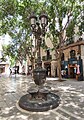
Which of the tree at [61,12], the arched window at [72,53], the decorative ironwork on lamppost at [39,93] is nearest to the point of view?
the decorative ironwork on lamppost at [39,93]

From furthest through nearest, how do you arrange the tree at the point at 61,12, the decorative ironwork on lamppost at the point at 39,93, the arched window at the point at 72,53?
1. the arched window at the point at 72,53
2. the tree at the point at 61,12
3. the decorative ironwork on lamppost at the point at 39,93

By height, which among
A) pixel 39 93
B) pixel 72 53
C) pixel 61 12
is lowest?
pixel 39 93

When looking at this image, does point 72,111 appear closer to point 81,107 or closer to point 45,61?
point 81,107

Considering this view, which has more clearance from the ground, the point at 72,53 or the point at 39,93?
the point at 72,53

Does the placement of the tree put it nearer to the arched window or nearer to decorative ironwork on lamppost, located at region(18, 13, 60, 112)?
the arched window

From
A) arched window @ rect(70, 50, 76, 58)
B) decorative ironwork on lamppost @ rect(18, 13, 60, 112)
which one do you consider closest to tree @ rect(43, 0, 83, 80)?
arched window @ rect(70, 50, 76, 58)

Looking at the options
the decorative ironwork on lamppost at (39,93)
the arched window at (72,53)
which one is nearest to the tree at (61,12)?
the arched window at (72,53)

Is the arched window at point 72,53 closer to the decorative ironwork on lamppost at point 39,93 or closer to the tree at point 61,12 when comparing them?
the tree at point 61,12

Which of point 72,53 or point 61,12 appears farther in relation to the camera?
point 72,53

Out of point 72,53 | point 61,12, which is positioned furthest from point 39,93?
point 72,53

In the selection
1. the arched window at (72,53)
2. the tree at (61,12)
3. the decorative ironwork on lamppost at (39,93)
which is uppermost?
the tree at (61,12)

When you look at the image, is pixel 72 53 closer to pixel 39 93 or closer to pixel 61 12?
pixel 61 12

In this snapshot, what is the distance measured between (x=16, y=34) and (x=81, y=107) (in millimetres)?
15734

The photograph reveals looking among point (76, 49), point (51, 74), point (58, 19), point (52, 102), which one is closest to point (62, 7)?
point (58, 19)
